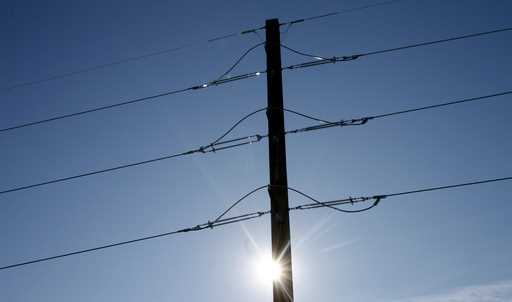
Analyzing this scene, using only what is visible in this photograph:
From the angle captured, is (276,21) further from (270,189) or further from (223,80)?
(270,189)

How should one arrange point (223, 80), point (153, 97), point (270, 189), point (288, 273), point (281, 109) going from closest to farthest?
point (288, 273)
point (270, 189)
point (281, 109)
point (223, 80)
point (153, 97)

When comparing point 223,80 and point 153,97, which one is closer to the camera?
point 223,80

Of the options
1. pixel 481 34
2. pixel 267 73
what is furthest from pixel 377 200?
pixel 481 34

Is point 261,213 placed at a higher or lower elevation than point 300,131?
lower

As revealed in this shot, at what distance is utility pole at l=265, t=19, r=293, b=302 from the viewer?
853 cm

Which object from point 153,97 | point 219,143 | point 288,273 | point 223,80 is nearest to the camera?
point 288,273

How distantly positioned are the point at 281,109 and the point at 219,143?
6.07 ft

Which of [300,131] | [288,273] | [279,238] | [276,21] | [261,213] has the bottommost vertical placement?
[288,273]

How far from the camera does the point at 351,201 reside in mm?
9422

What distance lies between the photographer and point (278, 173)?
9.16m

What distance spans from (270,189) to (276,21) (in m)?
4.24

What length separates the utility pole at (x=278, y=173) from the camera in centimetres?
853

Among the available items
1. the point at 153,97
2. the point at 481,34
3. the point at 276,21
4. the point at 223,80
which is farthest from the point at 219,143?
the point at 481,34

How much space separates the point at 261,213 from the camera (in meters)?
9.50
